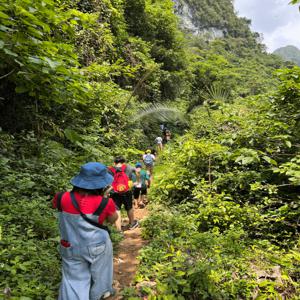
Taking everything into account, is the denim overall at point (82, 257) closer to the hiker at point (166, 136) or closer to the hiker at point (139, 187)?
the hiker at point (139, 187)

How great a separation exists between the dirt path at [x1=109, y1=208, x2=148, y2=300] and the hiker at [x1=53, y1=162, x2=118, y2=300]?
0.81m

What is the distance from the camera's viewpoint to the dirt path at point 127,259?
3519 millimetres

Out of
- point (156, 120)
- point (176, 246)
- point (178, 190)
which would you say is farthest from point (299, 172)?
point (156, 120)

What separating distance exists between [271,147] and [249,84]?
90.3 feet

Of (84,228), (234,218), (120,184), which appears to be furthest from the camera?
(120,184)

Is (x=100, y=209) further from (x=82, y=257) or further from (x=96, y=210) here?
(x=82, y=257)

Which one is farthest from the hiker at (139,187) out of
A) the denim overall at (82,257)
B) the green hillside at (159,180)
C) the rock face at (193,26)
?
the rock face at (193,26)

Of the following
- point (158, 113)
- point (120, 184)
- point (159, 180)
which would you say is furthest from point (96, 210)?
point (158, 113)

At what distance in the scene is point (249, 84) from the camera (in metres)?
31.0

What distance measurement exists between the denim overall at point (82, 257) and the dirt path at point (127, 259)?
75 cm

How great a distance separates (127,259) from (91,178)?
6.87 feet

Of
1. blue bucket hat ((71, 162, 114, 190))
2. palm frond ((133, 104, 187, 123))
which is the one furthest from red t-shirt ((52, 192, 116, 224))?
palm frond ((133, 104, 187, 123))

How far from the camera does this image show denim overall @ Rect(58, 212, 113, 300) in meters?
2.45

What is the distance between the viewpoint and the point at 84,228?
2.43 metres
